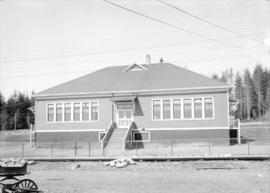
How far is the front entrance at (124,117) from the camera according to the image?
34938 millimetres

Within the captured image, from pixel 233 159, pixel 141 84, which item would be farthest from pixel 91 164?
pixel 141 84

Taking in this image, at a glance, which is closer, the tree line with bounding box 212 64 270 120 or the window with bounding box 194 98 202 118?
the window with bounding box 194 98 202 118

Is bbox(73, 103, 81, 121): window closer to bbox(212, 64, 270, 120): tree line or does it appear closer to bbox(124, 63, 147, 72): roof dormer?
bbox(124, 63, 147, 72): roof dormer

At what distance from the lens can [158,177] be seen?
17.7 meters

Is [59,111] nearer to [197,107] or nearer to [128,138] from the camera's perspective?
[128,138]

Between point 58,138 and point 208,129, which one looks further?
point 58,138

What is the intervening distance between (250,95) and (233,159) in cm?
8782

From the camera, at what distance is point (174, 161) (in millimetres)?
23062

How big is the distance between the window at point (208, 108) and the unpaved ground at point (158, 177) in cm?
1078

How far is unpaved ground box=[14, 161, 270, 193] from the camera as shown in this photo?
14344 millimetres

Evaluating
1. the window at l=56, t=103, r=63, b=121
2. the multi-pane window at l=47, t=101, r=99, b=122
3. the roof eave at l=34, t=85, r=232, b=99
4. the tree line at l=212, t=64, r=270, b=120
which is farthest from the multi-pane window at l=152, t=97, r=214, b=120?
the tree line at l=212, t=64, r=270, b=120

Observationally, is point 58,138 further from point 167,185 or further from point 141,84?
point 167,185

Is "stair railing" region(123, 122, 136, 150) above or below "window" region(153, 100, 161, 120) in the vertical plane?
below

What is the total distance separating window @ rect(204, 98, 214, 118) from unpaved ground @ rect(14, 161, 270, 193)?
1078cm
